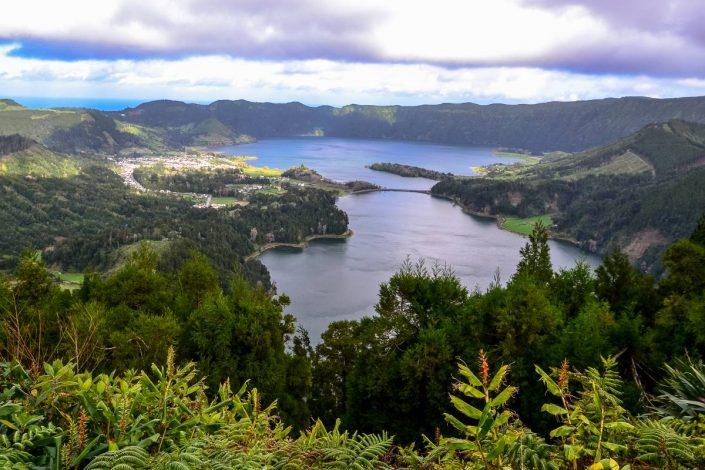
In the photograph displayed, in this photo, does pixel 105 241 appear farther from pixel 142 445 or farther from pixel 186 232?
pixel 142 445

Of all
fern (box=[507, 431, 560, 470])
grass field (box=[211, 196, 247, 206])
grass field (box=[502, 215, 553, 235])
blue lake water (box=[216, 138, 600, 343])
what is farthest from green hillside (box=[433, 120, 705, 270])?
fern (box=[507, 431, 560, 470])

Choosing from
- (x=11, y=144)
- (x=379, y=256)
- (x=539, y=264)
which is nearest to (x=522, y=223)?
(x=379, y=256)

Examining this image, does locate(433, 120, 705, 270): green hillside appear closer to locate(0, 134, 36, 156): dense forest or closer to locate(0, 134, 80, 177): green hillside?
locate(0, 134, 80, 177): green hillside

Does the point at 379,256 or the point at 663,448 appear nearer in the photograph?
the point at 663,448

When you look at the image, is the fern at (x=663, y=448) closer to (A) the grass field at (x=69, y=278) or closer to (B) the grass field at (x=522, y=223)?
(A) the grass field at (x=69, y=278)

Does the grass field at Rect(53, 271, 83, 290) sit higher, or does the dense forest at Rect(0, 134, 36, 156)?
the dense forest at Rect(0, 134, 36, 156)

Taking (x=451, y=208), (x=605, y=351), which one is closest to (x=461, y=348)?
(x=605, y=351)

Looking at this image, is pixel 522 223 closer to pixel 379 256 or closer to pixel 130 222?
pixel 379 256
